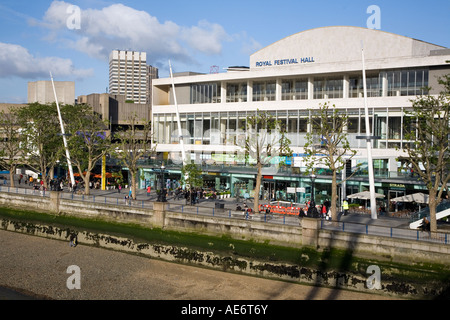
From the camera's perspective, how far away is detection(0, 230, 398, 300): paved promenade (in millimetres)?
24469

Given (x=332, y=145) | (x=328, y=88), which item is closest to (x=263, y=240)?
(x=332, y=145)

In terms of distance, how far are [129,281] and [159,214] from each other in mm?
8011

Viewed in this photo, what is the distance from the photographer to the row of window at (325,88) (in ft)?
145

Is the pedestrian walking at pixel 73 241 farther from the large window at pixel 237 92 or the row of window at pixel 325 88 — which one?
the large window at pixel 237 92

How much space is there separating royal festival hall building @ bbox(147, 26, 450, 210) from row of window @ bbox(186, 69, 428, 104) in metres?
0.10

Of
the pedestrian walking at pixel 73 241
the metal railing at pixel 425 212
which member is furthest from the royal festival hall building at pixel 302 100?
the pedestrian walking at pixel 73 241

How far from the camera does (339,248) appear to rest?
86.9ft

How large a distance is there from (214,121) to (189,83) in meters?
7.67

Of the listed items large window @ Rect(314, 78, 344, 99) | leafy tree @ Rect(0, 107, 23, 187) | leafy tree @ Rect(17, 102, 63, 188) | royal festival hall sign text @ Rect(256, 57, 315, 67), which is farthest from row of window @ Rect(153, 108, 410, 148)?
leafy tree @ Rect(0, 107, 23, 187)

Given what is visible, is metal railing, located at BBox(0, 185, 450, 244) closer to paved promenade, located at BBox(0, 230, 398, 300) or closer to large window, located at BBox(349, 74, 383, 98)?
paved promenade, located at BBox(0, 230, 398, 300)

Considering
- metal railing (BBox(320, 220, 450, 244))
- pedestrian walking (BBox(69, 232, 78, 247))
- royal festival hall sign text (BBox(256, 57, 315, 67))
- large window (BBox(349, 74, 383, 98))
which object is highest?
royal festival hall sign text (BBox(256, 57, 315, 67))

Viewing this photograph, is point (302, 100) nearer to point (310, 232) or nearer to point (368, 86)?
point (368, 86)
